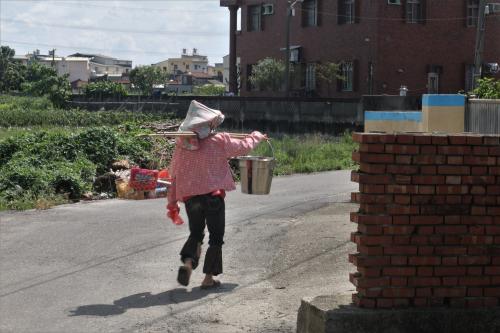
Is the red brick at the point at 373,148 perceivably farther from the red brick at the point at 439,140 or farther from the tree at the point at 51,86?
the tree at the point at 51,86

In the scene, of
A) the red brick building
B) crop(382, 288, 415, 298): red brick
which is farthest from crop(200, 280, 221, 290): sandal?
the red brick building

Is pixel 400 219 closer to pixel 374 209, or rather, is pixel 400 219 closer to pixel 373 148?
pixel 374 209

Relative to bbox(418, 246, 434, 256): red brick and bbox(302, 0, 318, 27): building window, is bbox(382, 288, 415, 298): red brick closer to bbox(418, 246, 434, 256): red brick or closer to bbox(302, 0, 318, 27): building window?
bbox(418, 246, 434, 256): red brick

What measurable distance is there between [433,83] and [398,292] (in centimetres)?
4464

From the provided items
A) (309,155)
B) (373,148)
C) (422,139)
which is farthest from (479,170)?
(309,155)

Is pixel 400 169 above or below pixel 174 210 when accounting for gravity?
above

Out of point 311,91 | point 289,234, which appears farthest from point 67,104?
point 289,234

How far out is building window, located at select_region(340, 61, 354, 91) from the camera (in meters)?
49.8

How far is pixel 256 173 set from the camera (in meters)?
9.18

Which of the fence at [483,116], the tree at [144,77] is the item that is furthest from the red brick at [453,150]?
the tree at [144,77]

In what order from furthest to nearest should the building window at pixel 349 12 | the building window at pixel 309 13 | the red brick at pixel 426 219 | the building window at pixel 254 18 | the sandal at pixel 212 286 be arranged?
the building window at pixel 254 18 < the building window at pixel 309 13 < the building window at pixel 349 12 < the sandal at pixel 212 286 < the red brick at pixel 426 219

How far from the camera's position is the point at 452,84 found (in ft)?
165

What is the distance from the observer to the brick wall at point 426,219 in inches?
251

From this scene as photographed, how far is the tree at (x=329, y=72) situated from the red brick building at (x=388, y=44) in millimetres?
505
